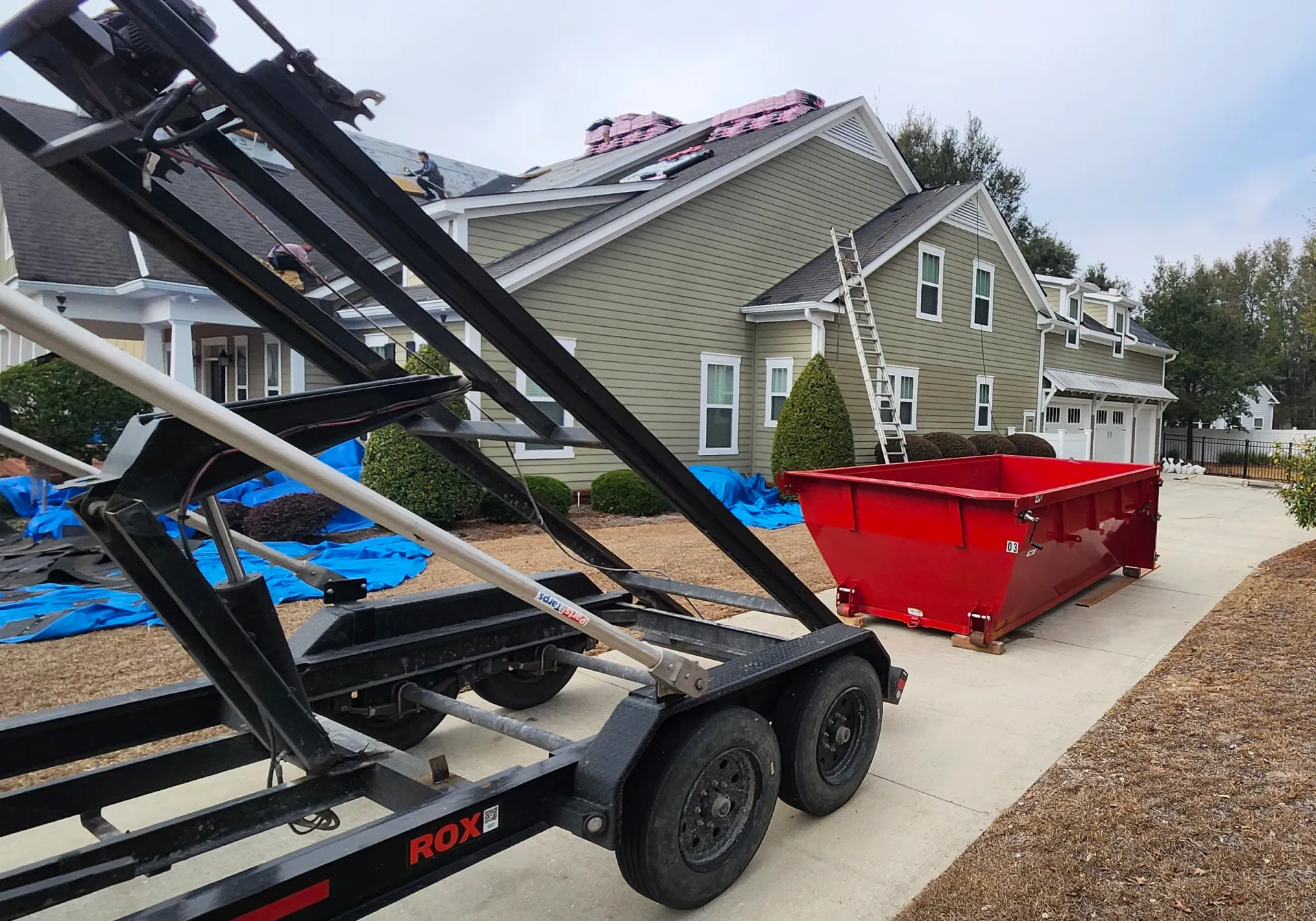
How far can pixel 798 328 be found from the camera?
16.2m

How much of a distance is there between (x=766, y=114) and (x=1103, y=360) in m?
13.9

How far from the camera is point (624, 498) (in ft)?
43.3

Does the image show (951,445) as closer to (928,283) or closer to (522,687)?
(928,283)

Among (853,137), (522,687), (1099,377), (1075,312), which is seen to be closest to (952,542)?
(522,687)

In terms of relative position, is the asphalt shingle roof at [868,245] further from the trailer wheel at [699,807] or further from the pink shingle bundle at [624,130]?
the trailer wheel at [699,807]

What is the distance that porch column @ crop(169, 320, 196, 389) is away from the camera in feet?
43.0

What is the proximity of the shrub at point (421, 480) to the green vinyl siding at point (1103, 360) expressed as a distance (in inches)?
724

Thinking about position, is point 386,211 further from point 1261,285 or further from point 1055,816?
point 1261,285

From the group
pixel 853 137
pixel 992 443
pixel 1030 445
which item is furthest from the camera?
pixel 1030 445

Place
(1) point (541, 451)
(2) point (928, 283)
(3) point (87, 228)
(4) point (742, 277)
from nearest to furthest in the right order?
(1) point (541, 451) < (3) point (87, 228) < (4) point (742, 277) < (2) point (928, 283)

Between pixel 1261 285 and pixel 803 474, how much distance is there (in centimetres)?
6248

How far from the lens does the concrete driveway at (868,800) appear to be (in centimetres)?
307

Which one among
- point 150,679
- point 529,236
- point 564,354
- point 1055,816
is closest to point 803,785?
point 1055,816

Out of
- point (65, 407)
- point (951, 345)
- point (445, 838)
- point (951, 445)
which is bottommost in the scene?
point (445, 838)
